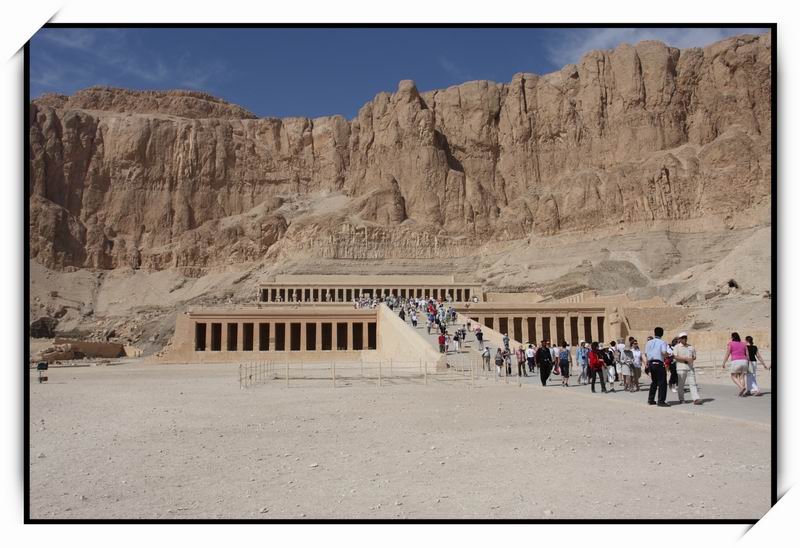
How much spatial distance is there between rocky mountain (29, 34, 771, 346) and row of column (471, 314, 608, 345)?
41.0 m

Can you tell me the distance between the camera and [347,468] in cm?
984

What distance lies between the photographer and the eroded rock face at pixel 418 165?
350ft

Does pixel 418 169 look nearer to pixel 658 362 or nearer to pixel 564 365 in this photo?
pixel 564 365

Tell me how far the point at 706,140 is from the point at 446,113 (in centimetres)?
4965

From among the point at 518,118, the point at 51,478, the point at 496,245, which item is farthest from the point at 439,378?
the point at 518,118

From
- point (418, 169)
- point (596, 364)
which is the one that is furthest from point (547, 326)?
point (418, 169)

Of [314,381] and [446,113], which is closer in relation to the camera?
[314,381]

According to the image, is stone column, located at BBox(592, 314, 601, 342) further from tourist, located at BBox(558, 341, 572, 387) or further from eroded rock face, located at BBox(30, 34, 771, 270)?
eroded rock face, located at BBox(30, 34, 771, 270)

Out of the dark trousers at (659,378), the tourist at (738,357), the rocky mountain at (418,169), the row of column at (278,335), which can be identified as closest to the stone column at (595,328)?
the row of column at (278,335)

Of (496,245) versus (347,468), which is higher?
(496,245)

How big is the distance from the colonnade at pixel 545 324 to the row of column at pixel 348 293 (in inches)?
789

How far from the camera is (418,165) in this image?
125312 mm

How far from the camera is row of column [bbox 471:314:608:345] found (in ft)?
181

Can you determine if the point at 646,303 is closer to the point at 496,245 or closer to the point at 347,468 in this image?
the point at 347,468
